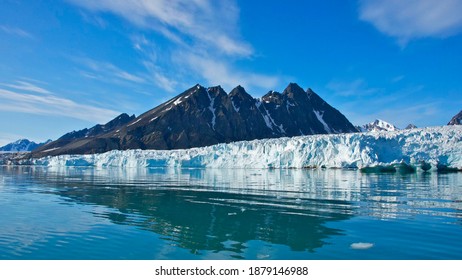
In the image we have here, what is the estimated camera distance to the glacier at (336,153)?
143 ft

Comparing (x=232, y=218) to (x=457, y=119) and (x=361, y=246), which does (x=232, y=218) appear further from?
(x=457, y=119)

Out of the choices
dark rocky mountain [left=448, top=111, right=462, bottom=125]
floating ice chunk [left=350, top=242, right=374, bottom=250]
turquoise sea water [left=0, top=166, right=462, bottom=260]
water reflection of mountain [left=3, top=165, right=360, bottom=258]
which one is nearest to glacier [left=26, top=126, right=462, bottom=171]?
water reflection of mountain [left=3, top=165, right=360, bottom=258]

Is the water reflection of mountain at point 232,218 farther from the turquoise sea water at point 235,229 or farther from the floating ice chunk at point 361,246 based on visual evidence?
the floating ice chunk at point 361,246

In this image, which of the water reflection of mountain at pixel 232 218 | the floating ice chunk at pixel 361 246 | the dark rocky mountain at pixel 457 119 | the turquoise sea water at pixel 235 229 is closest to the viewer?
the turquoise sea water at pixel 235 229

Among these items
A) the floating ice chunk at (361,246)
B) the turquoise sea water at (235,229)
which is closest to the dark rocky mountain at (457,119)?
the turquoise sea water at (235,229)

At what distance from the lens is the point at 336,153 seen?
5238 centimetres

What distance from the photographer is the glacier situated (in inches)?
1711

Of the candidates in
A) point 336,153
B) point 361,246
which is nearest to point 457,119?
point 336,153

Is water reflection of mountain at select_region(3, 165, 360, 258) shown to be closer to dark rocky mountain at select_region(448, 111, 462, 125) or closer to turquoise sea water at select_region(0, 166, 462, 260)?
turquoise sea water at select_region(0, 166, 462, 260)

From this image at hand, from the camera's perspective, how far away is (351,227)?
10570 mm

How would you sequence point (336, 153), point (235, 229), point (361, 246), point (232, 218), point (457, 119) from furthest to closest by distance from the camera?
point (457, 119) < point (336, 153) < point (232, 218) < point (235, 229) < point (361, 246)
